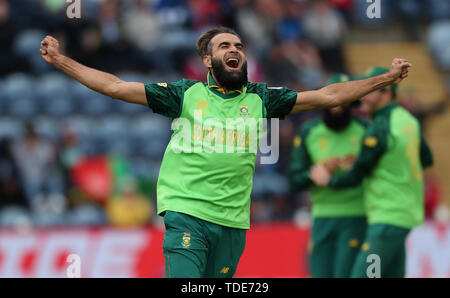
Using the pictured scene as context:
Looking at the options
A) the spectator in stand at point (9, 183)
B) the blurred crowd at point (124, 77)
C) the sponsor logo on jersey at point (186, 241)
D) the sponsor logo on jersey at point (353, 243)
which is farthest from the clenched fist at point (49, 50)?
the spectator in stand at point (9, 183)

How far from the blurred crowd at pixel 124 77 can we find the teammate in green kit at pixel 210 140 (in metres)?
6.47

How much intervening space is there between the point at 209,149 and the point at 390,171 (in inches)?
98.1

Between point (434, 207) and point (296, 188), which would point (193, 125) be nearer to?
point (296, 188)

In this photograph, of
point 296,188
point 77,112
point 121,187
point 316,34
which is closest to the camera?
point 296,188

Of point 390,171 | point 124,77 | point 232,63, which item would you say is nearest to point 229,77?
point 232,63

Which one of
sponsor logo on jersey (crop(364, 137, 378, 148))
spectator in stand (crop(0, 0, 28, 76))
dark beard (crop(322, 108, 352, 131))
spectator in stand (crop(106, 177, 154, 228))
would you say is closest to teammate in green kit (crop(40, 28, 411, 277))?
sponsor logo on jersey (crop(364, 137, 378, 148))

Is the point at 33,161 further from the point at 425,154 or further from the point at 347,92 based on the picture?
the point at 347,92

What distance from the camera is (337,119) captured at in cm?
850

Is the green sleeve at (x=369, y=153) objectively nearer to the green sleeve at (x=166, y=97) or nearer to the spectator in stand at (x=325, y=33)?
the green sleeve at (x=166, y=97)

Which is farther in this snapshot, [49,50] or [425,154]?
[425,154]

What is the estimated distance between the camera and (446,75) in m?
17.3

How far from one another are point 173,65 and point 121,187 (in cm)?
308

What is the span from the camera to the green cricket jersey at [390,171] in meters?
7.88
